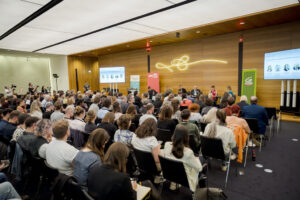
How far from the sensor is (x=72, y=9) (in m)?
4.81

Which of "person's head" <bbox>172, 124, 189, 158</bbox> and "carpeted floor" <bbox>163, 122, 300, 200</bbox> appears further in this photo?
"carpeted floor" <bbox>163, 122, 300, 200</bbox>

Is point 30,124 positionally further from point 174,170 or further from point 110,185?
point 174,170

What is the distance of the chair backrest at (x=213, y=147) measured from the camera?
2.81 m

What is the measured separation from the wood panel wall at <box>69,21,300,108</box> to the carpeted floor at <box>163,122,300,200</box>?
501 cm

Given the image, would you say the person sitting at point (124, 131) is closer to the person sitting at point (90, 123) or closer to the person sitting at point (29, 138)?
the person sitting at point (90, 123)

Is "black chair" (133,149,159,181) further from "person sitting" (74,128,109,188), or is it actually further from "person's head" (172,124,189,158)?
"person sitting" (74,128,109,188)

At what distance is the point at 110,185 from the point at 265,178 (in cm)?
286

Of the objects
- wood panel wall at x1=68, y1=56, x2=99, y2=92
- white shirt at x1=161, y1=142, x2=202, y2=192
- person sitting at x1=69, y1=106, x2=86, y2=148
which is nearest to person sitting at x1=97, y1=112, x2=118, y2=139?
person sitting at x1=69, y1=106, x2=86, y2=148

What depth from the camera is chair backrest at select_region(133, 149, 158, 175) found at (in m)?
2.34

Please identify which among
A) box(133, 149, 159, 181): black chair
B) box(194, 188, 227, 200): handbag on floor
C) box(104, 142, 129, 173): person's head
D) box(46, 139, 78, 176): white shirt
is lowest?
box(194, 188, 227, 200): handbag on floor

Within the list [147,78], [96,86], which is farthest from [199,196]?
[96,86]

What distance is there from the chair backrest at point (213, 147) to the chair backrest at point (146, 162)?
101 centimetres

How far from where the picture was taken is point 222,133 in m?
2.99

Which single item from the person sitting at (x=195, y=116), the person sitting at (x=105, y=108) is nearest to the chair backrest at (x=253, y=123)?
the person sitting at (x=195, y=116)
